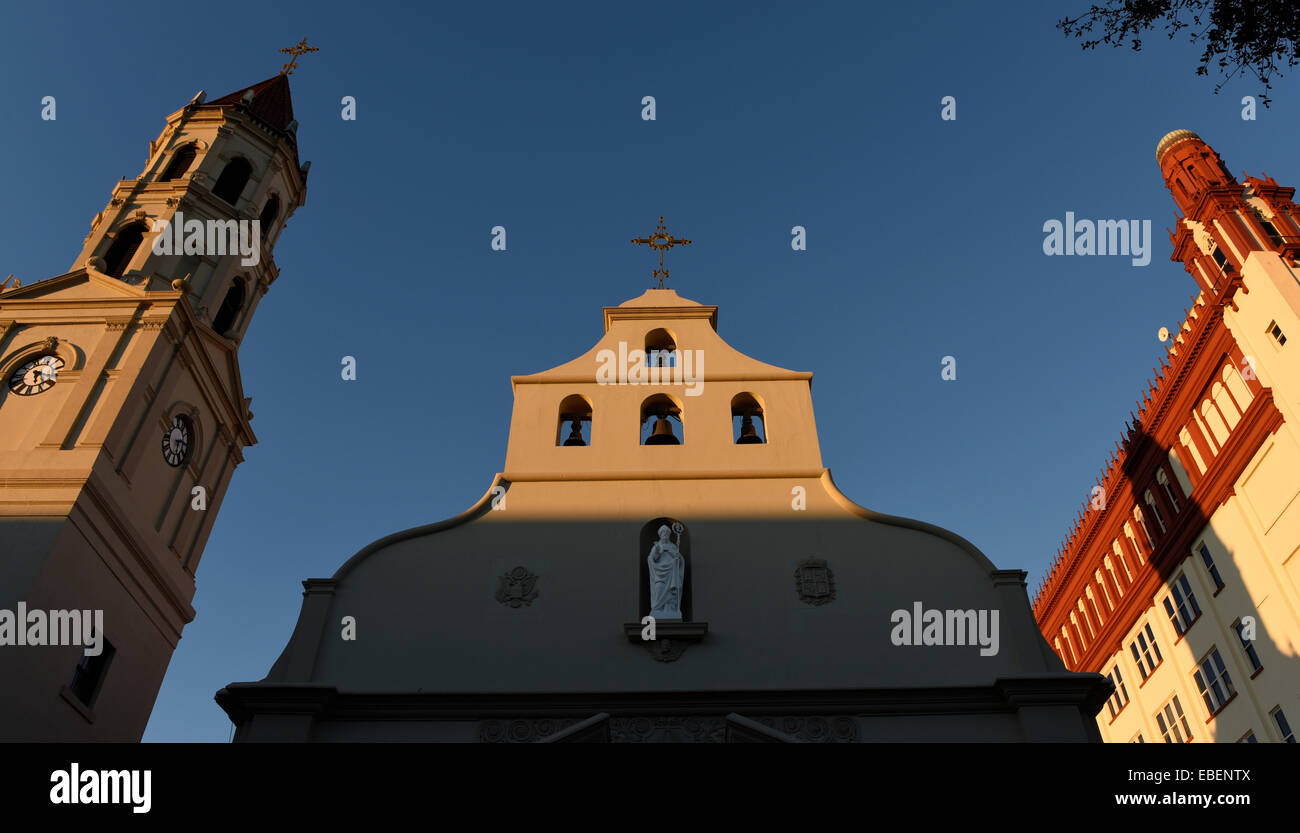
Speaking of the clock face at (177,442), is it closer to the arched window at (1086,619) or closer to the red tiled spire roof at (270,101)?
the red tiled spire roof at (270,101)

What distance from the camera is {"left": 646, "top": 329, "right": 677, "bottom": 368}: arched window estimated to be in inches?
774

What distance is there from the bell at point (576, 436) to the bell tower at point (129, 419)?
1183cm

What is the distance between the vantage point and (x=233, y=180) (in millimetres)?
32094

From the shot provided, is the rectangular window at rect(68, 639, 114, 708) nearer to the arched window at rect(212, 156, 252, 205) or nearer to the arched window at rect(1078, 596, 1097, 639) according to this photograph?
the arched window at rect(212, 156, 252, 205)

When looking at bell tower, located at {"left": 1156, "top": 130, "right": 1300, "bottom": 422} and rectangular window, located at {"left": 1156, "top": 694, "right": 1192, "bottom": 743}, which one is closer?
bell tower, located at {"left": 1156, "top": 130, "right": 1300, "bottom": 422}

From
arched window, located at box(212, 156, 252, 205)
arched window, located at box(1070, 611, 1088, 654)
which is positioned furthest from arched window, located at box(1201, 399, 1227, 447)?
arched window, located at box(212, 156, 252, 205)

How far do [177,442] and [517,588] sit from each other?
15.9 meters

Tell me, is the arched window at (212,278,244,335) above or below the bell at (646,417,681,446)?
above

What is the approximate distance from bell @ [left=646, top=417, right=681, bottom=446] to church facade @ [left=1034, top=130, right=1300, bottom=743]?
19.8 metres

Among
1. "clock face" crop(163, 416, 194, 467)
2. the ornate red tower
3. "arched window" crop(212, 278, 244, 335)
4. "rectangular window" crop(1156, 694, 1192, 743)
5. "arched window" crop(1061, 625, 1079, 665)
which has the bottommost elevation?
"rectangular window" crop(1156, 694, 1192, 743)

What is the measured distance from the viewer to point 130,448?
2331 cm

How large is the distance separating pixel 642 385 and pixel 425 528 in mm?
5387
